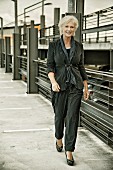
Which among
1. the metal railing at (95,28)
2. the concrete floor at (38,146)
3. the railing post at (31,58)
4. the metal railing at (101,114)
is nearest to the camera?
the concrete floor at (38,146)

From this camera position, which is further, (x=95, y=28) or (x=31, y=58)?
(x=31, y=58)

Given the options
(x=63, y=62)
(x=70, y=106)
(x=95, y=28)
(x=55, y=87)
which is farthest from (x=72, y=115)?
(x=95, y=28)

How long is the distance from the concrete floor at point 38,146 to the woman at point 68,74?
24cm

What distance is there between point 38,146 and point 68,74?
1.16 metres

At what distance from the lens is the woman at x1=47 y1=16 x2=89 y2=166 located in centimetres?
301

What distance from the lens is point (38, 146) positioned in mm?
3725

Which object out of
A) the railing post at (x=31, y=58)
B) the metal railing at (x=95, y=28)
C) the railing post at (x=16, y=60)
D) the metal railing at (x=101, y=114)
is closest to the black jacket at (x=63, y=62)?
the metal railing at (x=101, y=114)

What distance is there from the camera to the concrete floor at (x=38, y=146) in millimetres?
3092

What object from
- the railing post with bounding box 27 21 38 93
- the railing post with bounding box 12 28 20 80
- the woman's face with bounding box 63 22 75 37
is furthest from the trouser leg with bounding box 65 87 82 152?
the railing post with bounding box 12 28 20 80

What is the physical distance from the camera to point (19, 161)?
10.4ft

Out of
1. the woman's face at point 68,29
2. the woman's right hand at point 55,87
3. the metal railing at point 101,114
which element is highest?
the woman's face at point 68,29

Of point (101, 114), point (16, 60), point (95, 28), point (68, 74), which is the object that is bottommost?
point (101, 114)

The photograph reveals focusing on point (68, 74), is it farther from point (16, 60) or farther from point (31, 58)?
point (16, 60)

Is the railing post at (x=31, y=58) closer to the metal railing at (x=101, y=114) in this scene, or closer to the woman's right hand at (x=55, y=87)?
the metal railing at (x=101, y=114)
